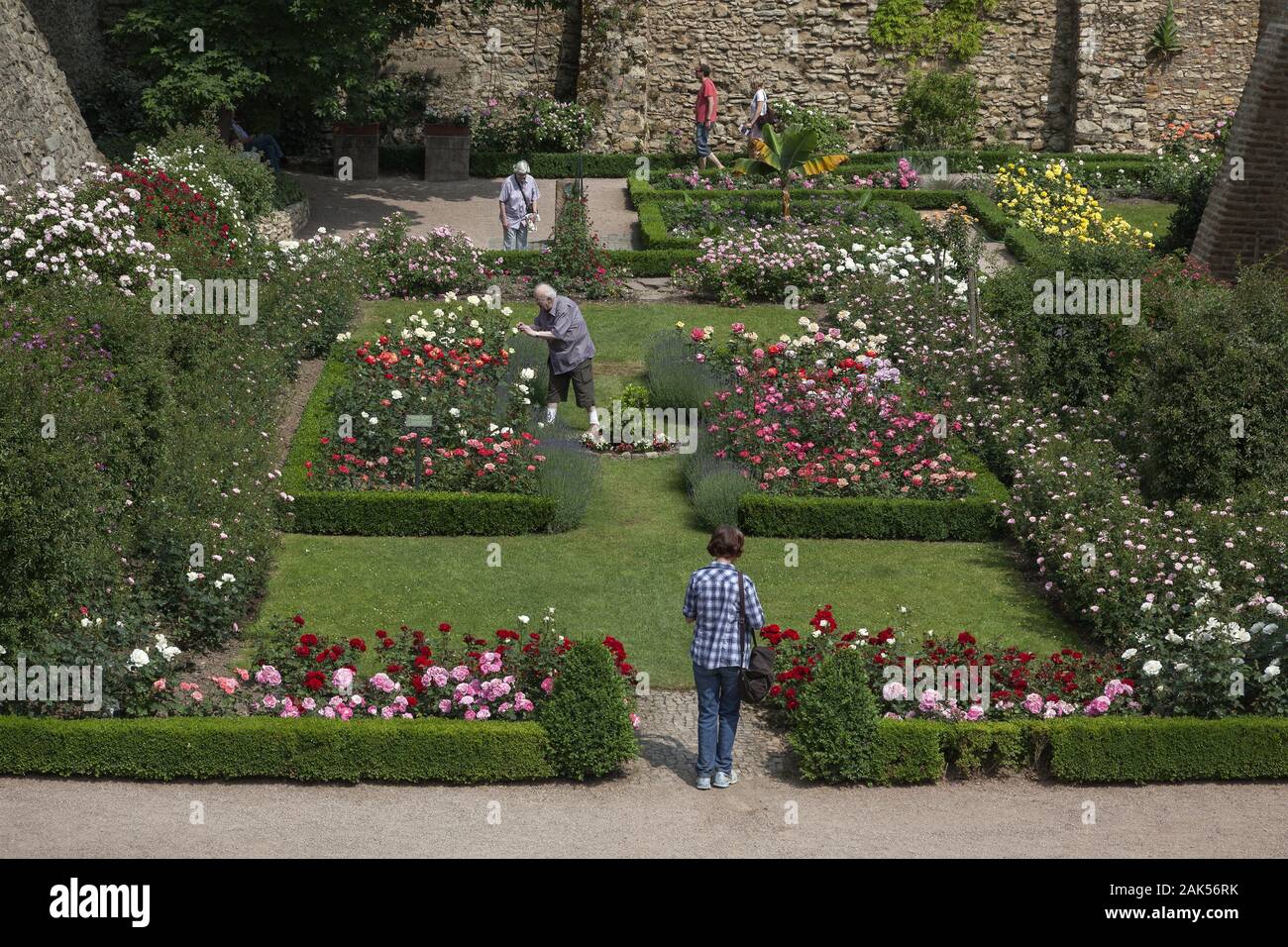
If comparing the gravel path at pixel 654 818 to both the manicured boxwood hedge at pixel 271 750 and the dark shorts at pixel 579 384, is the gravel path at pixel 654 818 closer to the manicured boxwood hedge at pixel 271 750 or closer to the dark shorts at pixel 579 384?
the manicured boxwood hedge at pixel 271 750

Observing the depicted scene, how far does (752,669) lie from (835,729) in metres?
0.64

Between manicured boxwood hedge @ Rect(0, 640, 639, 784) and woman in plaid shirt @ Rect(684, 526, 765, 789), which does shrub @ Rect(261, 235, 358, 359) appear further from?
woman in plaid shirt @ Rect(684, 526, 765, 789)

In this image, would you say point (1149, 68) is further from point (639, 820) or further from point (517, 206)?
point (639, 820)

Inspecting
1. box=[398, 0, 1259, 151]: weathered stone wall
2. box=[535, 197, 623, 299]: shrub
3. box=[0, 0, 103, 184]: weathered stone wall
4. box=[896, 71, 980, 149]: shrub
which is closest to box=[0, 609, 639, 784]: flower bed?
box=[535, 197, 623, 299]: shrub

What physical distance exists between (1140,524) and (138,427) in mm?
6984

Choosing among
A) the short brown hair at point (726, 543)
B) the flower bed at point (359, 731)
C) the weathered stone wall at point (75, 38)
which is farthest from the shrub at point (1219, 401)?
the weathered stone wall at point (75, 38)

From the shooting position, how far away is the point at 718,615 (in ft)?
28.5

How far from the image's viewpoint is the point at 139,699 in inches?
368

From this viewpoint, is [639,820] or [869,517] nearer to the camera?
[639,820]

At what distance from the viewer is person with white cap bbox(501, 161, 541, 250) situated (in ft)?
63.6

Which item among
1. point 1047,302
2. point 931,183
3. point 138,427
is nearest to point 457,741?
point 138,427

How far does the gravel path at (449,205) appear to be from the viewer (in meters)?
21.5

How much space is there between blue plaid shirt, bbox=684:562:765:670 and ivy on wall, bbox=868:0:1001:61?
19766mm

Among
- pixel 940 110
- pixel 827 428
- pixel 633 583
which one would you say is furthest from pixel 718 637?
pixel 940 110
